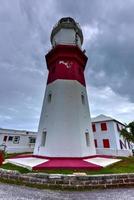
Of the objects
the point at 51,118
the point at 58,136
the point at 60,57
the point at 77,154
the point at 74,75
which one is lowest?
the point at 77,154

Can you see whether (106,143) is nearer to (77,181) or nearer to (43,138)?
(43,138)

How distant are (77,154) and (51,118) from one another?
11.6 ft

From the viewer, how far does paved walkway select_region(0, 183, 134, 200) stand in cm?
489

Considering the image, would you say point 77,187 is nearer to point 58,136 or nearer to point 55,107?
point 58,136

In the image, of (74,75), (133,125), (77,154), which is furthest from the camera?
(133,125)

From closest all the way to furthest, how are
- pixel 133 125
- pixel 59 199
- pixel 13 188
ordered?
pixel 59 199 → pixel 13 188 → pixel 133 125

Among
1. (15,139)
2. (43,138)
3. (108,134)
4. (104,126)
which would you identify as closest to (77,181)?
(43,138)

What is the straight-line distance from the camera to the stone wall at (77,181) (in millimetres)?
5844

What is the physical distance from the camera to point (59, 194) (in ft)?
17.1

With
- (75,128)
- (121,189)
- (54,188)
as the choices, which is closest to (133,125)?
(75,128)

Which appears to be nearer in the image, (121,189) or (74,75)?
(121,189)

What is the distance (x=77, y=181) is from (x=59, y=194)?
990mm

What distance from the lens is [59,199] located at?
4789 mm

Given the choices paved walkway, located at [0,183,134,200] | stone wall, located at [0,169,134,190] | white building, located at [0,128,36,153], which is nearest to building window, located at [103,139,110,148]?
white building, located at [0,128,36,153]
